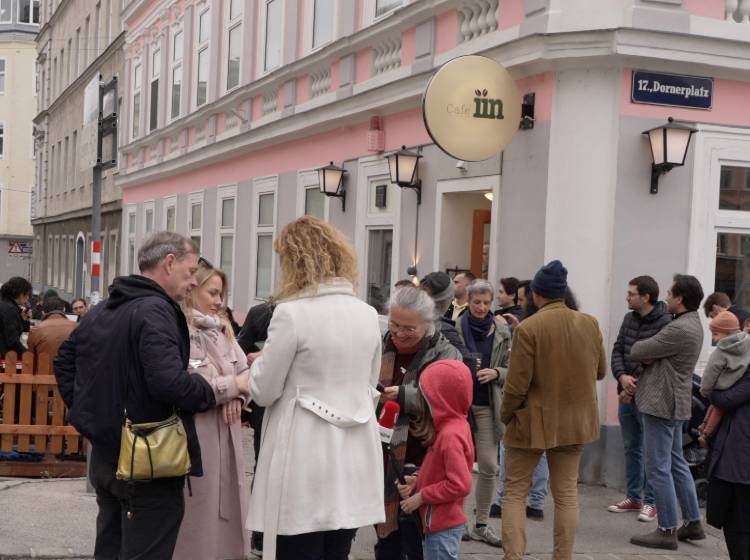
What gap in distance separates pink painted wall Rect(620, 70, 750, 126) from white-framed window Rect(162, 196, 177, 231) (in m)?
13.7

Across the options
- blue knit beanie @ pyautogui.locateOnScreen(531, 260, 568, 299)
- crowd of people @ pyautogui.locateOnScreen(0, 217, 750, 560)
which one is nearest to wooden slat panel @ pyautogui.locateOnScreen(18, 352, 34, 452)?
crowd of people @ pyautogui.locateOnScreen(0, 217, 750, 560)

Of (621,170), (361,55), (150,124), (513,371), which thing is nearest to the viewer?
(513,371)

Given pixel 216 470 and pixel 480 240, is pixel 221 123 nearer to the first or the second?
pixel 480 240

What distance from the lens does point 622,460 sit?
841cm

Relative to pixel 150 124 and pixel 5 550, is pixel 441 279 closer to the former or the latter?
pixel 5 550

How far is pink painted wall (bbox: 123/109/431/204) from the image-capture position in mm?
11062

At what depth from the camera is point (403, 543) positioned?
15.2ft

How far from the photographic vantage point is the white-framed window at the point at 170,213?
20969mm

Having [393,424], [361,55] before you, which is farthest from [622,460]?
[361,55]

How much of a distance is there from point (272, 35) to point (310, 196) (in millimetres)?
2984

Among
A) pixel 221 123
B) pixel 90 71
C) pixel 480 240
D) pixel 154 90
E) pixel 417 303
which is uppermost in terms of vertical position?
pixel 90 71

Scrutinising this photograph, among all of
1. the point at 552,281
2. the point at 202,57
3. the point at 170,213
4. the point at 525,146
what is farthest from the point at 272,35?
the point at 552,281

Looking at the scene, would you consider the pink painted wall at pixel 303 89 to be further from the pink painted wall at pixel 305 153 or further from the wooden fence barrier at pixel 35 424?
the wooden fence barrier at pixel 35 424

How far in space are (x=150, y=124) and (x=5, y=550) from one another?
18.4m
